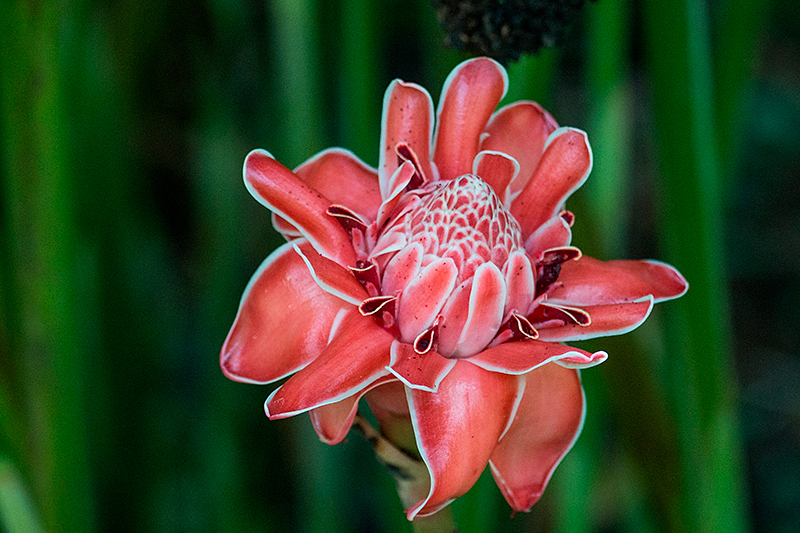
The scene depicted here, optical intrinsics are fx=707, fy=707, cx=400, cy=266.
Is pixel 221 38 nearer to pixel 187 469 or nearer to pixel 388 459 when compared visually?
pixel 187 469

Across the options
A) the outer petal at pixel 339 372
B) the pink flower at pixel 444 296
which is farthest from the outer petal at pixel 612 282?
the outer petal at pixel 339 372

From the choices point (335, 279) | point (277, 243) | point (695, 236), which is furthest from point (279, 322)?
point (277, 243)

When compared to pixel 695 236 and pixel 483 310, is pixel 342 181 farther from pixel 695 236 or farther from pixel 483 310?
pixel 695 236

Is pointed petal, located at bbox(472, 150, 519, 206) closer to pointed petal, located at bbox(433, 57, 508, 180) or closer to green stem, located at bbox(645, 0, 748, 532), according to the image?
pointed petal, located at bbox(433, 57, 508, 180)

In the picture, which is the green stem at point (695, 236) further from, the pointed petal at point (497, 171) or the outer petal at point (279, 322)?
the outer petal at point (279, 322)

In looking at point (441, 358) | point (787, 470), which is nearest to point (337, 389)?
point (441, 358)

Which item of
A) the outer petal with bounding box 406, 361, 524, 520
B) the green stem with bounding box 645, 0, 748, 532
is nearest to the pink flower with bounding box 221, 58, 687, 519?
the outer petal with bounding box 406, 361, 524, 520
